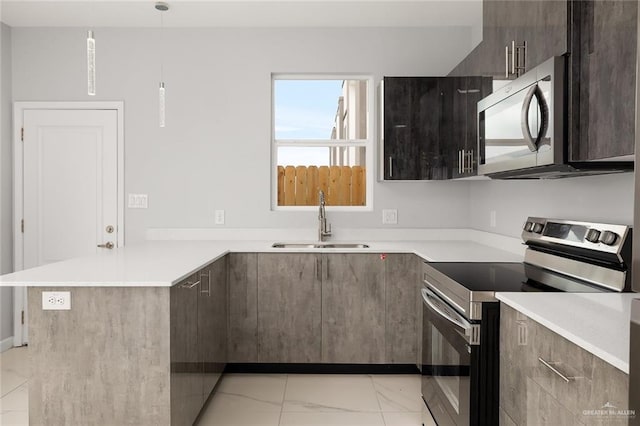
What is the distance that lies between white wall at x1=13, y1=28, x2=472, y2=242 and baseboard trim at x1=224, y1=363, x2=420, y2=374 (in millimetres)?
1088

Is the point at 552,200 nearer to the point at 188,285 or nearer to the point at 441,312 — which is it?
the point at 441,312

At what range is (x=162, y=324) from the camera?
2.05m

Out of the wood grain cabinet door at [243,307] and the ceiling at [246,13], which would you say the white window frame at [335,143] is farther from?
the wood grain cabinet door at [243,307]

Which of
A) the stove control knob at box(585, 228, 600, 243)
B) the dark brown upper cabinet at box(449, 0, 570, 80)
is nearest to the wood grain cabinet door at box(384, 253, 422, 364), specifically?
the dark brown upper cabinet at box(449, 0, 570, 80)

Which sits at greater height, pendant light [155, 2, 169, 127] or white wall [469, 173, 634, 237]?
pendant light [155, 2, 169, 127]

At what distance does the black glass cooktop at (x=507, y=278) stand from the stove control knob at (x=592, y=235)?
0.56 ft

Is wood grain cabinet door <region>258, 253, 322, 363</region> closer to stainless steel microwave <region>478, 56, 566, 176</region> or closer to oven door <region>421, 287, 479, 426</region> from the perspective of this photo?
oven door <region>421, 287, 479, 426</region>

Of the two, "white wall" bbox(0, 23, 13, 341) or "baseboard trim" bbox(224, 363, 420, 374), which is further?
"white wall" bbox(0, 23, 13, 341)

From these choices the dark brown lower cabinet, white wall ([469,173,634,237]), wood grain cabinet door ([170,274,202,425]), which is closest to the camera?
the dark brown lower cabinet

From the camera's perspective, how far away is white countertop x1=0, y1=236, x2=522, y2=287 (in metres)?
2.02

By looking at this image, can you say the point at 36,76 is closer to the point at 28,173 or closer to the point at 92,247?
the point at 28,173

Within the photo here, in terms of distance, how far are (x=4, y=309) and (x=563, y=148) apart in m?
4.03

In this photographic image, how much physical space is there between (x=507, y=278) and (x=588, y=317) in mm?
686

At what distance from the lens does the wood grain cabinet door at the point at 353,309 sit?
10.8ft
